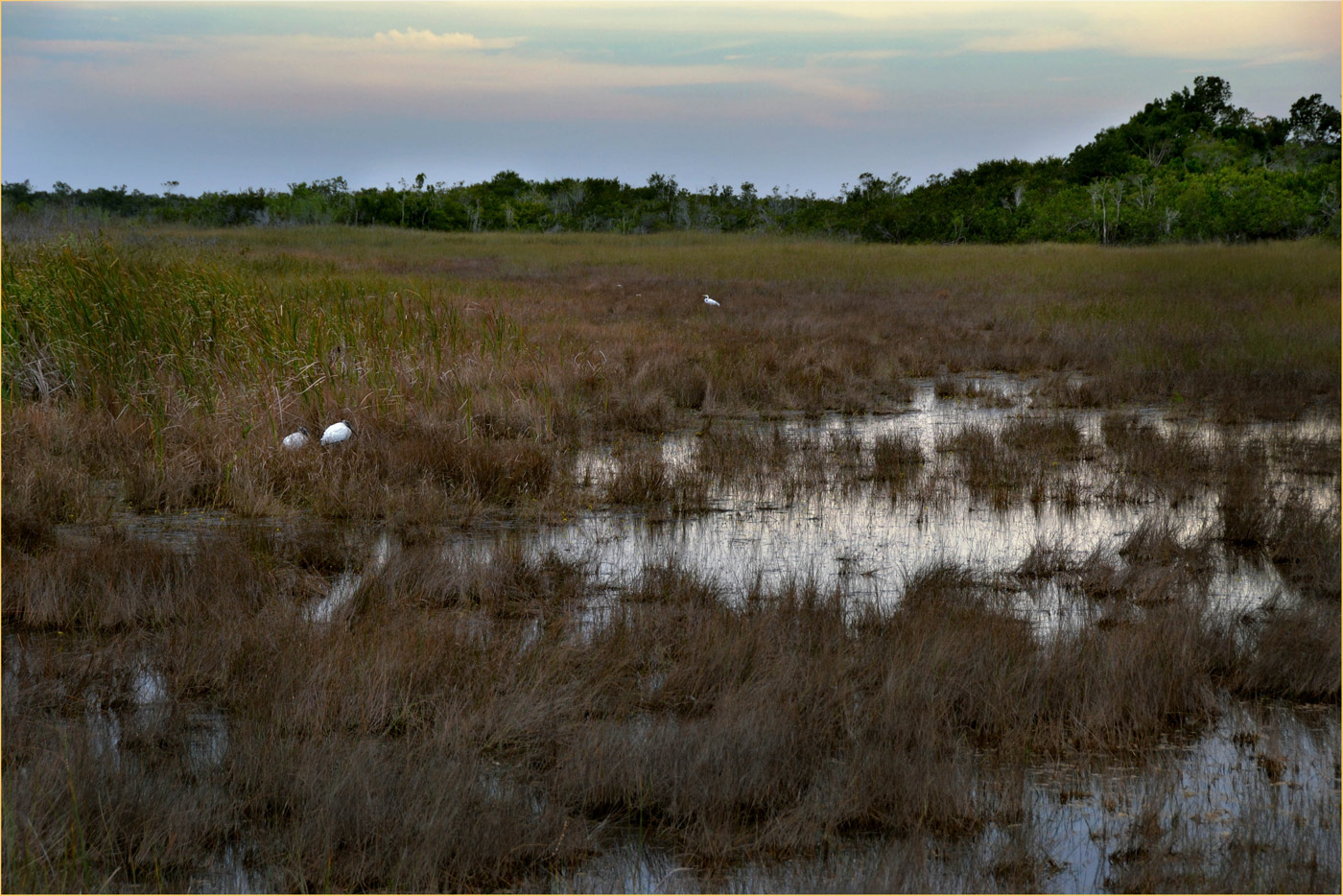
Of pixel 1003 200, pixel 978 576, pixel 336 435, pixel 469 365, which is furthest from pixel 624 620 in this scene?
pixel 1003 200

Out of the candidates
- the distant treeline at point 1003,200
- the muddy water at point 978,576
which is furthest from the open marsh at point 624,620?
the distant treeline at point 1003,200

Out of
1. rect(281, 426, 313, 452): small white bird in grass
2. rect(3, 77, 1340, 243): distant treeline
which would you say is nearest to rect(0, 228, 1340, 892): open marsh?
rect(281, 426, 313, 452): small white bird in grass

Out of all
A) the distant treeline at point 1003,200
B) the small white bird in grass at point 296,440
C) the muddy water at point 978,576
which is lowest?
the muddy water at point 978,576

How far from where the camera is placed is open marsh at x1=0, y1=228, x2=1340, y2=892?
252cm

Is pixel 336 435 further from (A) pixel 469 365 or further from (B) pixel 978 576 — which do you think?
(B) pixel 978 576

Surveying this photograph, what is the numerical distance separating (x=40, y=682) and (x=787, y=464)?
4.98 meters

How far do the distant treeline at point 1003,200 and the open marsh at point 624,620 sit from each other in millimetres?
15136

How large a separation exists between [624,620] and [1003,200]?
48.5 metres

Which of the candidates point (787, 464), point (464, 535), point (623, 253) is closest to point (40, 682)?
point (464, 535)

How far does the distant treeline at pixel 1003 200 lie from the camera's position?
30.4 m

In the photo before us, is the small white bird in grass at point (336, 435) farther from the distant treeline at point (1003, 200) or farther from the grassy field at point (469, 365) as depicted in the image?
the distant treeline at point (1003, 200)

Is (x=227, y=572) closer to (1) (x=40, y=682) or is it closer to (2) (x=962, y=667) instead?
(1) (x=40, y=682)

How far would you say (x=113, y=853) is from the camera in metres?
2.40

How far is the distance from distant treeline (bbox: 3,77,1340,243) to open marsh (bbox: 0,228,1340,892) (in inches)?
596
